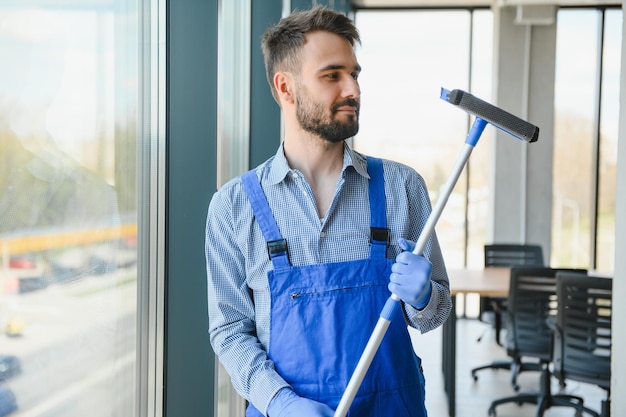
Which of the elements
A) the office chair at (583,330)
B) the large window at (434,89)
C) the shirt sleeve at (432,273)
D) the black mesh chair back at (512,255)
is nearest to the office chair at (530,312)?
the office chair at (583,330)

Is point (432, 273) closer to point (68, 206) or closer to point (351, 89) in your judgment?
point (351, 89)

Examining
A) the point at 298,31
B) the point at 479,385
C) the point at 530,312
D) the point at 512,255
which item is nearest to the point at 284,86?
the point at 298,31

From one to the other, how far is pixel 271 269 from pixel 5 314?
551 mm

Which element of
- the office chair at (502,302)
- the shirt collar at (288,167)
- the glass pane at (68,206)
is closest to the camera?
the glass pane at (68,206)

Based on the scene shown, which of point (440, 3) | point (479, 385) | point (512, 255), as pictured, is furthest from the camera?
point (440, 3)

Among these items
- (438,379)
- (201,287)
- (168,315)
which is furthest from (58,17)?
(438,379)

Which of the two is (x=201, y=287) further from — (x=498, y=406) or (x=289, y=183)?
(x=498, y=406)

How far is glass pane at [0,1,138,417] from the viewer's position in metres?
1.10

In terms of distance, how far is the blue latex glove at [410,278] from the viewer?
132 cm

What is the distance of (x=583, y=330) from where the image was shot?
369 centimetres

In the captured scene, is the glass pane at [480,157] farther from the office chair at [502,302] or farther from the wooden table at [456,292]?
the wooden table at [456,292]

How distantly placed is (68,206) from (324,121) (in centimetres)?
55

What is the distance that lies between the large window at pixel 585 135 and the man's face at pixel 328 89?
641 centimetres

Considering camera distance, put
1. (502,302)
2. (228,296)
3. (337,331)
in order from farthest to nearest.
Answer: (502,302) < (228,296) < (337,331)
